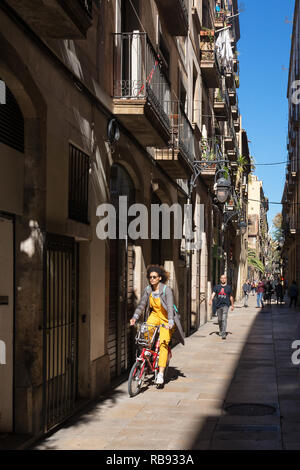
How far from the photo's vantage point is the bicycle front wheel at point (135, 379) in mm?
9156

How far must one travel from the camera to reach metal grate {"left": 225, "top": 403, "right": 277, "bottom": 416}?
8.29 meters

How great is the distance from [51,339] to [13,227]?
4.90 ft

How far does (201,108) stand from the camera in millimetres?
22359

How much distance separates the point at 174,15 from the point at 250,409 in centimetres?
959

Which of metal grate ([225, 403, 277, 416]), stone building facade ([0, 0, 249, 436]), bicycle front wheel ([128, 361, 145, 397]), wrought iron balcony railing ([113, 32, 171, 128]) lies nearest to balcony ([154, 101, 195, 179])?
stone building facade ([0, 0, 249, 436])

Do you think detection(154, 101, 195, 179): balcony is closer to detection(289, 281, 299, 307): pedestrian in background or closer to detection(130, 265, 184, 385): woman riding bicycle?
detection(130, 265, 184, 385): woman riding bicycle

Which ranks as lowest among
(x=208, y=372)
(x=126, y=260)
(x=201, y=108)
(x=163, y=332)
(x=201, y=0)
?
(x=208, y=372)

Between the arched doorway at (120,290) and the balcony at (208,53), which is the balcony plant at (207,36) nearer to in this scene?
the balcony at (208,53)

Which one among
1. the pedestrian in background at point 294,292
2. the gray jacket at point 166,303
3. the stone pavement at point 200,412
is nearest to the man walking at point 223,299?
the stone pavement at point 200,412

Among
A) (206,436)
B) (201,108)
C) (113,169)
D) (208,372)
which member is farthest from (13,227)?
(201,108)

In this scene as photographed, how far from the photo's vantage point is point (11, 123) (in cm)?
673

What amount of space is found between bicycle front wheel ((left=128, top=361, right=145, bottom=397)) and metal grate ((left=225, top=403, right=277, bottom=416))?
140 centimetres

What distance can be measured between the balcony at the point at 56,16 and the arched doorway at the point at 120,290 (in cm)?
432

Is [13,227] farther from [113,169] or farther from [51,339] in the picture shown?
[113,169]
